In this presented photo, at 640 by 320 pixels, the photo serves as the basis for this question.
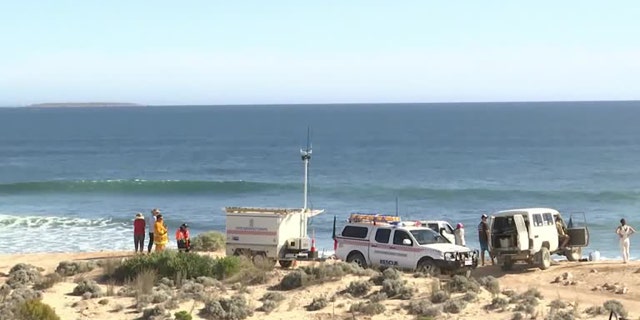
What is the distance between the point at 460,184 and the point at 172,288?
4339cm

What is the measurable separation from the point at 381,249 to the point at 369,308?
5888 millimetres

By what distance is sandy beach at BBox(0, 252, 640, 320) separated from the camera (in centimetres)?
1664

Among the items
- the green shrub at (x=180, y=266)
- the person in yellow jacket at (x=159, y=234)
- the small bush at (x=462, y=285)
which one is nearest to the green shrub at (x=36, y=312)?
the green shrub at (x=180, y=266)

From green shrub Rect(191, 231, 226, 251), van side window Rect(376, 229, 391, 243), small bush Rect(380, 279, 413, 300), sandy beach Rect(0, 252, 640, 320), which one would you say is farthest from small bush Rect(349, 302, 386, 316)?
green shrub Rect(191, 231, 226, 251)

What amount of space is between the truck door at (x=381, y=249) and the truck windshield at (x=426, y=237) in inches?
28.1

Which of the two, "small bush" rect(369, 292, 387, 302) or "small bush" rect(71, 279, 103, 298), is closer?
"small bush" rect(369, 292, 387, 302)

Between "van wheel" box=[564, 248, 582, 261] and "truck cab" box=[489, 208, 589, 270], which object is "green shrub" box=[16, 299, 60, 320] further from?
"van wheel" box=[564, 248, 582, 261]

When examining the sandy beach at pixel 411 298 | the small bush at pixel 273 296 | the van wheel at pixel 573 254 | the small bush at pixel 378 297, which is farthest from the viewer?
the van wheel at pixel 573 254

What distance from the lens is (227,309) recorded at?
1653 cm

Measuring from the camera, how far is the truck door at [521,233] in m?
23.7

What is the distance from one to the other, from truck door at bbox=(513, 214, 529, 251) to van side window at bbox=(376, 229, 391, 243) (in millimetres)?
3907

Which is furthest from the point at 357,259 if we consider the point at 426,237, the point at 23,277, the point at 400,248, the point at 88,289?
the point at 23,277

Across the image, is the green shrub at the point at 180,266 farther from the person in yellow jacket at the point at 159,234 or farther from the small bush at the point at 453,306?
the small bush at the point at 453,306

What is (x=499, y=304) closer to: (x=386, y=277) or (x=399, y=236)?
(x=386, y=277)
